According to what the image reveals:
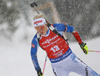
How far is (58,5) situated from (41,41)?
Result: 24.4 ft

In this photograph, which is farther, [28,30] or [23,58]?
[28,30]

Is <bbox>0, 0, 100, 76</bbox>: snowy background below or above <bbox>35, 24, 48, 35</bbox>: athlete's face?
below

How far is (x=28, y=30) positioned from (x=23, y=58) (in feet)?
11.2

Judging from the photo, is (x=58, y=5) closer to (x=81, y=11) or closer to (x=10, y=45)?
(x=81, y=11)

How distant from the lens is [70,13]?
1020cm

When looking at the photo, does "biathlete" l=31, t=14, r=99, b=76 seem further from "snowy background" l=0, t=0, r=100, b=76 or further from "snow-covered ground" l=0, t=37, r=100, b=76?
"snowy background" l=0, t=0, r=100, b=76

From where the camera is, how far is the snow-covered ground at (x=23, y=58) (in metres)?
6.22

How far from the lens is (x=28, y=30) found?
42.5 feet

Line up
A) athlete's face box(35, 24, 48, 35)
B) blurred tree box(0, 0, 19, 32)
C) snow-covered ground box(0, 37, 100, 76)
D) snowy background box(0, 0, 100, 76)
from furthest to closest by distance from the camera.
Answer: blurred tree box(0, 0, 19, 32)
snowy background box(0, 0, 100, 76)
snow-covered ground box(0, 37, 100, 76)
athlete's face box(35, 24, 48, 35)

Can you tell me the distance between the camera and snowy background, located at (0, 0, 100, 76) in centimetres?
786

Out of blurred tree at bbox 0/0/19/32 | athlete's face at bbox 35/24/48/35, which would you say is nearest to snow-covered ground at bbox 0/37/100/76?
blurred tree at bbox 0/0/19/32

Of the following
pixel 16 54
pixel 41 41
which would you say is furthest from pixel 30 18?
pixel 41 41

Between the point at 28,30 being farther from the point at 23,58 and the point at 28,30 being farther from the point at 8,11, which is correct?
the point at 23,58

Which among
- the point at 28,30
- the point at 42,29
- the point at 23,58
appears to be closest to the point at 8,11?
the point at 28,30
